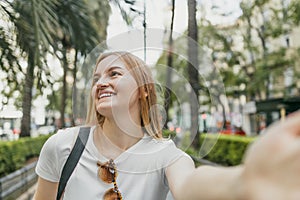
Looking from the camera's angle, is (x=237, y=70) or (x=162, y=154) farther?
(x=237, y=70)

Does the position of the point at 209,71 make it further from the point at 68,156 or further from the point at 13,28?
the point at 13,28

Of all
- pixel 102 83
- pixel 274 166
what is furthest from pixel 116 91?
pixel 274 166

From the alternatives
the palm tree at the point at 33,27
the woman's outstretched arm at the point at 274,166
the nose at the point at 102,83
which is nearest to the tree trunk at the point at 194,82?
the nose at the point at 102,83

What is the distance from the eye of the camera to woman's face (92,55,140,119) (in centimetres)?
58

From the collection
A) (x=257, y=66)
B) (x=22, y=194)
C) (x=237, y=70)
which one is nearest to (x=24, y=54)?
(x=22, y=194)

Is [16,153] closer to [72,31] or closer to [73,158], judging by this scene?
[72,31]

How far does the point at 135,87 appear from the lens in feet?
1.95

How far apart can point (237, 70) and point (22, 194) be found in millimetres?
5566

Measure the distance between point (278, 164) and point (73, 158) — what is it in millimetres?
470

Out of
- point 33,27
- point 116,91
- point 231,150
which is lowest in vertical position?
point 231,150

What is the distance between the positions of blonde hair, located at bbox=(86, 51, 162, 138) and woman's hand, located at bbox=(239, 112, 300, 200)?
37cm

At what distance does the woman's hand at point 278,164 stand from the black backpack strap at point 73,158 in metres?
0.45

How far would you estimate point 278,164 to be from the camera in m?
0.21

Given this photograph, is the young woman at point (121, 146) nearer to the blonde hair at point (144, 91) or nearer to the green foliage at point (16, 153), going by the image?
the blonde hair at point (144, 91)
